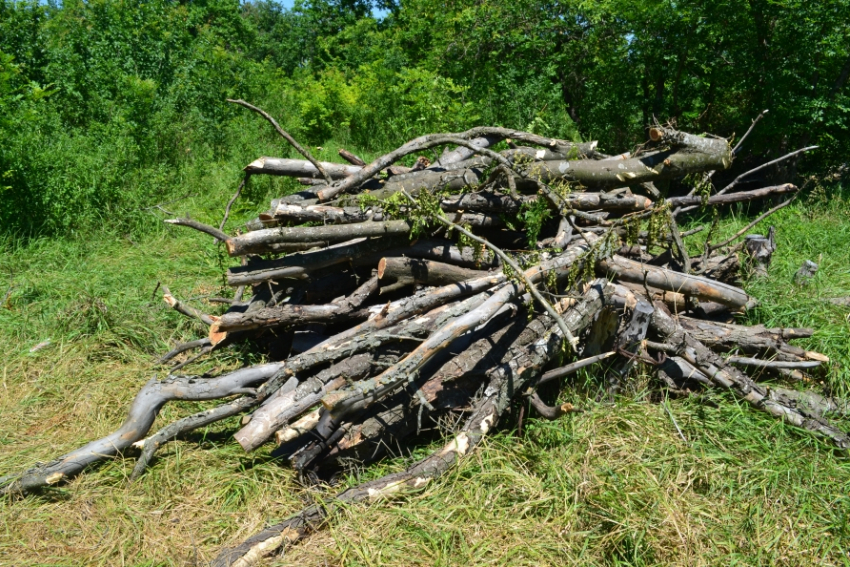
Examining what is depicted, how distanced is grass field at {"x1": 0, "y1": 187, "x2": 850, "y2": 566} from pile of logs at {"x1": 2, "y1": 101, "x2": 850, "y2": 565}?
0.46ft

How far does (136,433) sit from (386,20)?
17083mm

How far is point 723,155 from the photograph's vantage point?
5145 mm

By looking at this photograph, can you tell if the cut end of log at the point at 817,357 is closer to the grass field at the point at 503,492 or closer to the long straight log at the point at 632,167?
the grass field at the point at 503,492

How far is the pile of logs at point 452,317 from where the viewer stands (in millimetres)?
3820

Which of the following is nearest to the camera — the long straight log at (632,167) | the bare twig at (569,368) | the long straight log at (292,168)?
the bare twig at (569,368)

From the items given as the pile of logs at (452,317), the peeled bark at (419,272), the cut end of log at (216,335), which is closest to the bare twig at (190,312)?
the pile of logs at (452,317)

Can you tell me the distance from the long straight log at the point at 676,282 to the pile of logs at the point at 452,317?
0.05ft

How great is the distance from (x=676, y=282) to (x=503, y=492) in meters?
2.07

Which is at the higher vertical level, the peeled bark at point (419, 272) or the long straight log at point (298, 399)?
the peeled bark at point (419, 272)

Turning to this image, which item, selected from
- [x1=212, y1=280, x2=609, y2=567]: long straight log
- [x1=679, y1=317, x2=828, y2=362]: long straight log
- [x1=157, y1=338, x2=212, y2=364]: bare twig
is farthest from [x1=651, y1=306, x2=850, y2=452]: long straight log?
[x1=157, y1=338, x2=212, y2=364]: bare twig

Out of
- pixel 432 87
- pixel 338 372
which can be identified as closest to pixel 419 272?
pixel 338 372

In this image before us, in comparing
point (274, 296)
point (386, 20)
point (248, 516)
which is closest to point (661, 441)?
point (248, 516)

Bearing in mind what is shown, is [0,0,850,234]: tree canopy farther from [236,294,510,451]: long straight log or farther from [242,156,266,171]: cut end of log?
[236,294,510,451]: long straight log

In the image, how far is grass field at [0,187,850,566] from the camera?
3.20 metres
